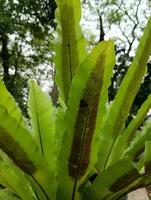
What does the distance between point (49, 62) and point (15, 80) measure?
2483 millimetres

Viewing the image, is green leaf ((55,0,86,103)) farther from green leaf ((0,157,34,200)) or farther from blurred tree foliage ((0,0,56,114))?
blurred tree foliage ((0,0,56,114))

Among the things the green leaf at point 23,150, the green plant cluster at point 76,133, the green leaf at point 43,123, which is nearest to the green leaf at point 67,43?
the green plant cluster at point 76,133

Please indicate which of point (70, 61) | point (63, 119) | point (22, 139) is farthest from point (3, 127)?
point (70, 61)

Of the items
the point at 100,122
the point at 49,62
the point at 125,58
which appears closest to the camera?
the point at 100,122

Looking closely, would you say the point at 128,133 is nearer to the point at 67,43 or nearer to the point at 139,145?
the point at 139,145

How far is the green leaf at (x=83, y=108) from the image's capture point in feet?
3.17

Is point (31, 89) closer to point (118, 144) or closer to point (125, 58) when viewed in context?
point (118, 144)

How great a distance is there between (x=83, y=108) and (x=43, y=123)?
0.78ft

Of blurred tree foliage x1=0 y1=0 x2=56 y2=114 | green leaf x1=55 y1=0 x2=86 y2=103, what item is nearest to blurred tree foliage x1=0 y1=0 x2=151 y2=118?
blurred tree foliage x1=0 y1=0 x2=56 y2=114

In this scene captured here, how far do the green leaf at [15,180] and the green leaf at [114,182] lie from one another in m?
0.16

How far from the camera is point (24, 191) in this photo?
1.14 m

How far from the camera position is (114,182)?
1.05 meters

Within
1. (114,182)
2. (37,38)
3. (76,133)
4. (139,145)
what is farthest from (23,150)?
(37,38)

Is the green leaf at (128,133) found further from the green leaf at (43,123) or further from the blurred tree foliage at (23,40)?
the blurred tree foliage at (23,40)
